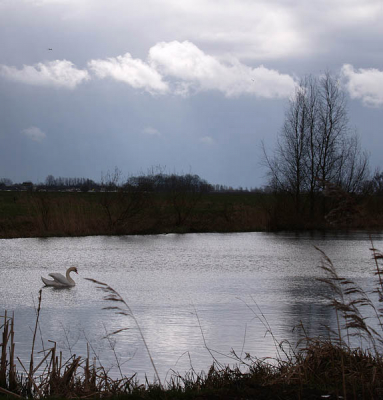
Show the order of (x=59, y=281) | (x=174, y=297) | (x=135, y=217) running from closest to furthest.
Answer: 1. (x=174, y=297)
2. (x=59, y=281)
3. (x=135, y=217)

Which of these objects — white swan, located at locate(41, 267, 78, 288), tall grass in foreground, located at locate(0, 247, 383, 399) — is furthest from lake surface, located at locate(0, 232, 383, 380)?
tall grass in foreground, located at locate(0, 247, 383, 399)

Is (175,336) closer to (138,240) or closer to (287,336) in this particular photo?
(287,336)

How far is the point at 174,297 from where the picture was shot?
372 inches

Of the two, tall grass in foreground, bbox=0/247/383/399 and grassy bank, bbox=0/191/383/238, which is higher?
grassy bank, bbox=0/191/383/238

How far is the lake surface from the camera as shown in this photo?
6242mm

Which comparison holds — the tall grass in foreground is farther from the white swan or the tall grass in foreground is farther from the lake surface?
the white swan

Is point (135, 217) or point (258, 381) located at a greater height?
point (135, 217)

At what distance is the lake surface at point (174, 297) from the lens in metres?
6.24

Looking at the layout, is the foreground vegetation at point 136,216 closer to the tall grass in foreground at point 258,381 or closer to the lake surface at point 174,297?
the lake surface at point 174,297

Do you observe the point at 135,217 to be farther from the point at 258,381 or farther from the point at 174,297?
the point at 258,381

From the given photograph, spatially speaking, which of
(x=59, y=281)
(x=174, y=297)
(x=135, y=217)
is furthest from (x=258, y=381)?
(x=135, y=217)

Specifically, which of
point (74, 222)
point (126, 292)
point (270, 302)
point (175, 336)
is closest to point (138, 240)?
point (74, 222)

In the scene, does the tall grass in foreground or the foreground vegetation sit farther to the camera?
the foreground vegetation

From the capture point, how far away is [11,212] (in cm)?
3200
